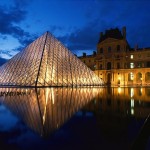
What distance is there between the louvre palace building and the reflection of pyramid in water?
18.1 metres

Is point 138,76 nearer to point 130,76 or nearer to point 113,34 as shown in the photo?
point 130,76

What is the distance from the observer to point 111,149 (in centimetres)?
403

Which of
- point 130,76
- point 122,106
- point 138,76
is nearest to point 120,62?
point 130,76

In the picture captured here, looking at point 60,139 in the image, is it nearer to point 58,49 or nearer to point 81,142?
point 81,142

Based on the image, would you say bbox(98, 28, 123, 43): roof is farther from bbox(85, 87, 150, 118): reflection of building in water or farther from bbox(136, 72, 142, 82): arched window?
bbox(85, 87, 150, 118): reflection of building in water

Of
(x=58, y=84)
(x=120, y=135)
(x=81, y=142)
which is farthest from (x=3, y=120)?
(x=58, y=84)

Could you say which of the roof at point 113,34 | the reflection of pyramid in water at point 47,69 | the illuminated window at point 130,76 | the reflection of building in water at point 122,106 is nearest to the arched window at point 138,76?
the illuminated window at point 130,76

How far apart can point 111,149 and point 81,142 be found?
81cm

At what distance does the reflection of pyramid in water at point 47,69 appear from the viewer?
3121 cm

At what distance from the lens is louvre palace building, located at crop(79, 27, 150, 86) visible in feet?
174

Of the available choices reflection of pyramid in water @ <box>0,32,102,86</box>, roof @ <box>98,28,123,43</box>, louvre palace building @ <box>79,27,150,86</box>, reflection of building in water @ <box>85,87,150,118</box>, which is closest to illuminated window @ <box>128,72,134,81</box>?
louvre palace building @ <box>79,27,150,86</box>

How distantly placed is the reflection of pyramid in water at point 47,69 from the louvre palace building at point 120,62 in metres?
18.1

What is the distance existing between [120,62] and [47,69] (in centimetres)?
3140

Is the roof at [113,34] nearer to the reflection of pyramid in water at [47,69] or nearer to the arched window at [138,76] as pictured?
the arched window at [138,76]
